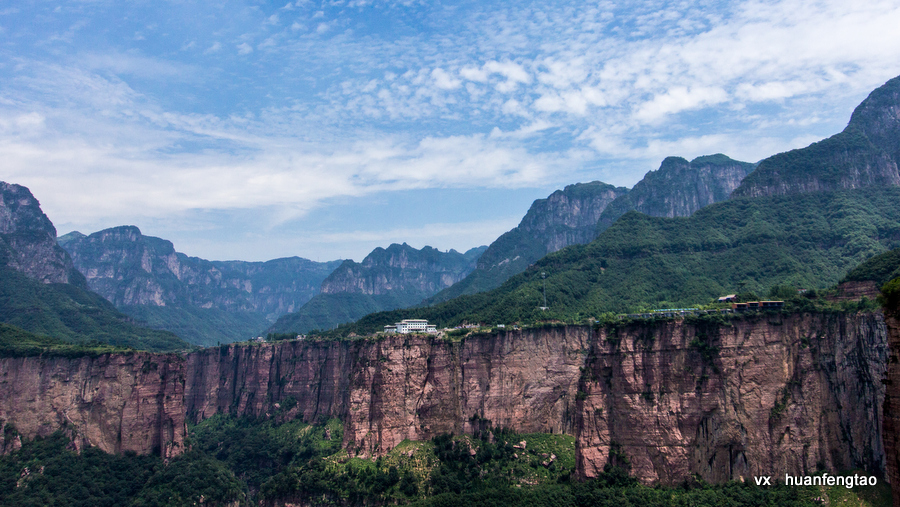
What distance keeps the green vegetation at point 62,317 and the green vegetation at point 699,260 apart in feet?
232

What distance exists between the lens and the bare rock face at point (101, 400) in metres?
86.2

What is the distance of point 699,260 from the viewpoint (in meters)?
127

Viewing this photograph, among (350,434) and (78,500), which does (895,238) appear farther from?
(78,500)

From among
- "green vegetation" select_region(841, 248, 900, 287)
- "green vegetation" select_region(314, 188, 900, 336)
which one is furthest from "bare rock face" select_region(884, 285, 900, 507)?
"green vegetation" select_region(314, 188, 900, 336)

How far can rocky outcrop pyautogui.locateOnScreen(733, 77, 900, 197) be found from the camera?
5605 inches

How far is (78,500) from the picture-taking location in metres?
78.4

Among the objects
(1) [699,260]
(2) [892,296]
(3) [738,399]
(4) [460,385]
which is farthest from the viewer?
(1) [699,260]

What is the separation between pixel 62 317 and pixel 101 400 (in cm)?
9643

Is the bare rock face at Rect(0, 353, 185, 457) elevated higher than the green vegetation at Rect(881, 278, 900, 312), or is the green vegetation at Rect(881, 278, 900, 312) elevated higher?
the green vegetation at Rect(881, 278, 900, 312)

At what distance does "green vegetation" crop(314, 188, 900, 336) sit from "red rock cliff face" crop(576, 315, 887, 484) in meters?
28.2

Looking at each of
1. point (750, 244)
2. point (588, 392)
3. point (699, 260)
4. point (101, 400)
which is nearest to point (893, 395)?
point (588, 392)

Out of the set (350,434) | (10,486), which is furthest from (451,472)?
(10,486)

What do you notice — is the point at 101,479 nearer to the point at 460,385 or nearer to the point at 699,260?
the point at 460,385

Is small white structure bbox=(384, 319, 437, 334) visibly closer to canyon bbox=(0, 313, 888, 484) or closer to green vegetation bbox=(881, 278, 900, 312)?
canyon bbox=(0, 313, 888, 484)
